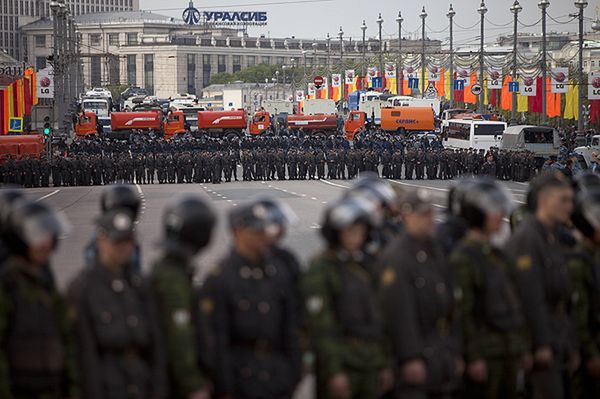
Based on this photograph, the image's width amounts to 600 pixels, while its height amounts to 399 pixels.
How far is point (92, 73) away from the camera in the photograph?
192000mm

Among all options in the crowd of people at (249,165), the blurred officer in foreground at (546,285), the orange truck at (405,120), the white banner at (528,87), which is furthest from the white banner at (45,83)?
the blurred officer in foreground at (546,285)

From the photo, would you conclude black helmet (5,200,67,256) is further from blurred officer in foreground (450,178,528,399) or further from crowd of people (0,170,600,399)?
blurred officer in foreground (450,178,528,399)

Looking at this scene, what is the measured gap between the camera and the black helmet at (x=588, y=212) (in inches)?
370

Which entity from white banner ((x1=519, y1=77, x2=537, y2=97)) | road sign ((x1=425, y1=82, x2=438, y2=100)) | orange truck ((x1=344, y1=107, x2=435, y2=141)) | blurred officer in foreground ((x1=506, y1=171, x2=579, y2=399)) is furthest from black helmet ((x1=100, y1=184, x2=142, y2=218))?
road sign ((x1=425, y1=82, x2=438, y2=100))

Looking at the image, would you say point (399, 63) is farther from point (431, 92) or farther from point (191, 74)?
point (191, 74)

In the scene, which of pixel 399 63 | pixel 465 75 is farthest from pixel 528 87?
pixel 399 63

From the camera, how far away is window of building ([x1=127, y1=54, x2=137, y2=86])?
196 m

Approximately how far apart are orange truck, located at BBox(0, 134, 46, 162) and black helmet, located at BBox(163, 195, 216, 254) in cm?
4794

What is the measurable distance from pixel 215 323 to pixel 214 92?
6879 inches

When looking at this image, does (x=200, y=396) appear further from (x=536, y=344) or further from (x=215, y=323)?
(x=536, y=344)

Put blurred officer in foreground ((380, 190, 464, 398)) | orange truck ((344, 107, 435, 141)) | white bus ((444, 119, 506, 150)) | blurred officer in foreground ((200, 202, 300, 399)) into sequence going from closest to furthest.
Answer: blurred officer in foreground ((200, 202, 300, 399)) → blurred officer in foreground ((380, 190, 464, 398)) → white bus ((444, 119, 506, 150)) → orange truck ((344, 107, 435, 141))

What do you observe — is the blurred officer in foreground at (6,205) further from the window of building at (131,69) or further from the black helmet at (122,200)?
the window of building at (131,69)

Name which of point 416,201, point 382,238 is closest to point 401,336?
point 416,201

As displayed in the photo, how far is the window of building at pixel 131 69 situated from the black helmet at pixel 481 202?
624ft
